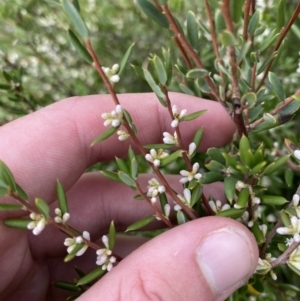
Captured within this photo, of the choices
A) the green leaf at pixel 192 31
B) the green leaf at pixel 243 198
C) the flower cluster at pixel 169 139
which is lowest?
the green leaf at pixel 243 198

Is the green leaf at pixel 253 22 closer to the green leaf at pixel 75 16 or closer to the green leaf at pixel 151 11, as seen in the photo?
the green leaf at pixel 151 11

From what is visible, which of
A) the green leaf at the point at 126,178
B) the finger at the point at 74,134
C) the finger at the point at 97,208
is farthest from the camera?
the finger at the point at 97,208

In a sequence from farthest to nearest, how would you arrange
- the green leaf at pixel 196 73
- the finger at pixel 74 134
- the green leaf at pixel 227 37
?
the finger at pixel 74 134 < the green leaf at pixel 196 73 < the green leaf at pixel 227 37

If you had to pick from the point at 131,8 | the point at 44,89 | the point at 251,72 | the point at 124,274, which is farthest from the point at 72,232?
the point at 131,8

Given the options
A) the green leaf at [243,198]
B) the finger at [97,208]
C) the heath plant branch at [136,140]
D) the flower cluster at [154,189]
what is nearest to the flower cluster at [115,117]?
the heath plant branch at [136,140]

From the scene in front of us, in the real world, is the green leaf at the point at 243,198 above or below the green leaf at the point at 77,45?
below

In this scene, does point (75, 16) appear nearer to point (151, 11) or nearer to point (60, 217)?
point (151, 11)

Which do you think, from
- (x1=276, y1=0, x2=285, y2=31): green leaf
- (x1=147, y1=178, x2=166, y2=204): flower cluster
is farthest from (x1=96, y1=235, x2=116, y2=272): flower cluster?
(x1=276, y1=0, x2=285, y2=31): green leaf

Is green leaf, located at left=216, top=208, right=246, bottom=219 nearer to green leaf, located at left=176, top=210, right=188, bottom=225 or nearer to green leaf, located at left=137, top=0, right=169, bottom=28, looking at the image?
green leaf, located at left=176, top=210, right=188, bottom=225

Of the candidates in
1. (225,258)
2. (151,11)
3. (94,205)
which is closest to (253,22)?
(151,11)
